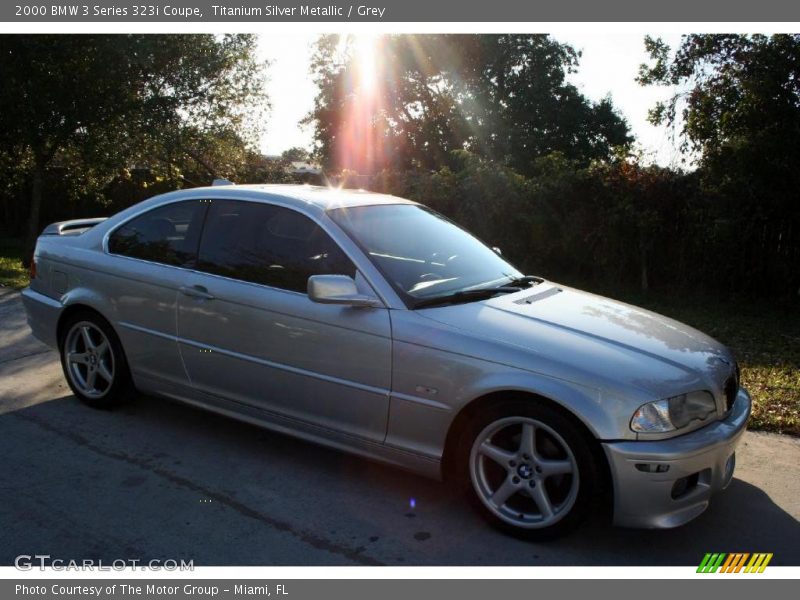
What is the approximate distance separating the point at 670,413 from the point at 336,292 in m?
1.70

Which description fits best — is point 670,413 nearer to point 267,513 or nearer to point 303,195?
point 267,513

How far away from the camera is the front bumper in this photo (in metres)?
3.20

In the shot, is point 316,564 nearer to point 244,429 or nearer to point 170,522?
point 170,522

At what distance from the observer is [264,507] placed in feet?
12.3

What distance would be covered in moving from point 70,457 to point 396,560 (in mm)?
2210

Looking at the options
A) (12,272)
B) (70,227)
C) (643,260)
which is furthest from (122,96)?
(643,260)

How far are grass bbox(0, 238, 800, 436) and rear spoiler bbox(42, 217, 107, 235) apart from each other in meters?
5.20

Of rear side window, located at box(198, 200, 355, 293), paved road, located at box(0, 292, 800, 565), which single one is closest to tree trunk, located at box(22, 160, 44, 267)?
paved road, located at box(0, 292, 800, 565)

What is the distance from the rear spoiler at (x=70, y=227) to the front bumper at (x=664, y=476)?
4258 millimetres

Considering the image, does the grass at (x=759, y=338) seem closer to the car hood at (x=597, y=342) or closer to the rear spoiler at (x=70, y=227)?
the car hood at (x=597, y=342)

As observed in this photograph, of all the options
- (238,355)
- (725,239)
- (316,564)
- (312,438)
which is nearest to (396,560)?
(316,564)

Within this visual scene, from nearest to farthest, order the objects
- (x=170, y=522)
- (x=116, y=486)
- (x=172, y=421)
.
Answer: (x=170, y=522) → (x=116, y=486) → (x=172, y=421)

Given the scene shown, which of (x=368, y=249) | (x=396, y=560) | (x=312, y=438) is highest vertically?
(x=368, y=249)

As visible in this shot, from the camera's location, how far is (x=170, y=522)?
356 cm
